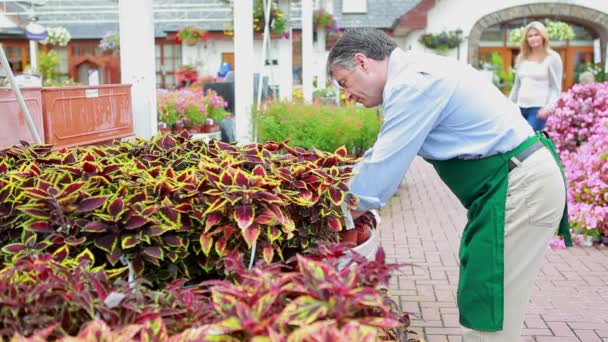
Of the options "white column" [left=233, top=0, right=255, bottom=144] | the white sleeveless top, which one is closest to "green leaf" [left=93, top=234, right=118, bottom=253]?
"white column" [left=233, top=0, right=255, bottom=144]

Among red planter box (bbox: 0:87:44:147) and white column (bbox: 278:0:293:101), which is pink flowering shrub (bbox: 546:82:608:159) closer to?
white column (bbox: 278:0:293:101)

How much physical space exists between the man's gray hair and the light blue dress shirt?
0.20ft

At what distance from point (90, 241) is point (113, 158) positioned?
0.79 metres

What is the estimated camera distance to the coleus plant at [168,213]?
2262mm

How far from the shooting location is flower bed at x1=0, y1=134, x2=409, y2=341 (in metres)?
1.67

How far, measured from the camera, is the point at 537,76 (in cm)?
828

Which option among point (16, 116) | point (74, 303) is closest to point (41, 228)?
point (74, 303)

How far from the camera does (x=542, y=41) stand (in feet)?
27.2

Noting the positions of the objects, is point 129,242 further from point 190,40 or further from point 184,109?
point 190,40

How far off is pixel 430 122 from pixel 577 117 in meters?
6.92

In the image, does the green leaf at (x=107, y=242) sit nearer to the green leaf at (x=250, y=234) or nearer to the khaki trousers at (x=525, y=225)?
the green leaf at (x=250, y=234)

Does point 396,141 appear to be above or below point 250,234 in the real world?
above

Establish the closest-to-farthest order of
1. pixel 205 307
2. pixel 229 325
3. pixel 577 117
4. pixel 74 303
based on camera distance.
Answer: pixel 229 325, pixel 74 303, pixel 205 307, pixel 577 117

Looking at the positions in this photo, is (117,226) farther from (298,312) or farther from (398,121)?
(398,121)
